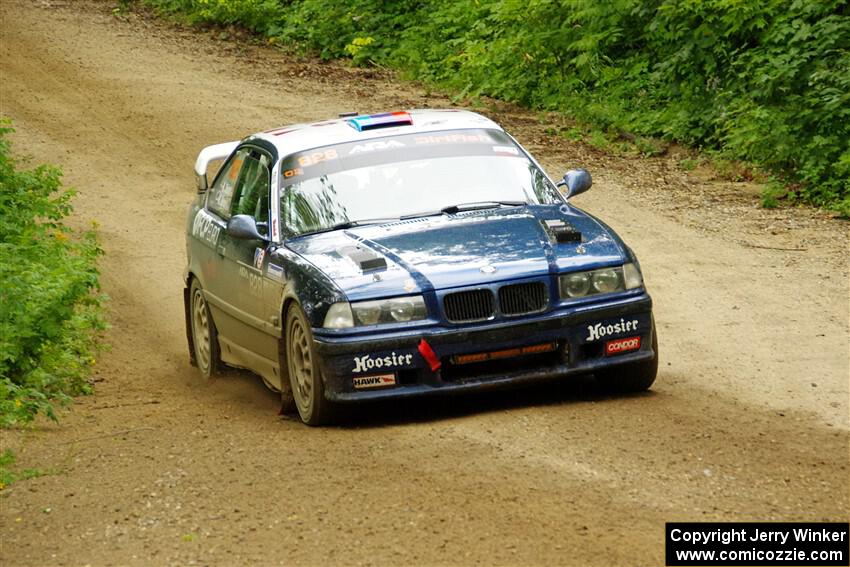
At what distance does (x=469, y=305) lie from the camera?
7.95m

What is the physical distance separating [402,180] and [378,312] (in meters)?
1.54

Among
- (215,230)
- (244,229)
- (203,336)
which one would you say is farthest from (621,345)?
(203,336)

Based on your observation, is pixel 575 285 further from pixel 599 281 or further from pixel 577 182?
pixel 577 182

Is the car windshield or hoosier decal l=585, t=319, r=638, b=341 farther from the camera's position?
the car windshield

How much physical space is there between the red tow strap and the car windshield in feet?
4.32

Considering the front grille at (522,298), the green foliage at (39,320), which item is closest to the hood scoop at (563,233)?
the front grille at (522,298)

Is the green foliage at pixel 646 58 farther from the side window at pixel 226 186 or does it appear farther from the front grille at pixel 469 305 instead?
the front grille at pixel 469 305

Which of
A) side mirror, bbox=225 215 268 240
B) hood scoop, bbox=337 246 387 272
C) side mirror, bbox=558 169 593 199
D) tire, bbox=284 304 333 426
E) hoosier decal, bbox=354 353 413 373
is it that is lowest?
tire, bbox=284 304 333 426

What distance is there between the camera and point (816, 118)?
15336 millimetres

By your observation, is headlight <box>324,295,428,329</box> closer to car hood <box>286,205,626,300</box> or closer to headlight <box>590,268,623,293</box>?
car hood <box>286,205,626,300</box>

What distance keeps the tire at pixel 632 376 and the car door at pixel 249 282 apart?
2.00m

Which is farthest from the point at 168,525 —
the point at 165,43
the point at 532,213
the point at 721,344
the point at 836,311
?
the point at 165,43

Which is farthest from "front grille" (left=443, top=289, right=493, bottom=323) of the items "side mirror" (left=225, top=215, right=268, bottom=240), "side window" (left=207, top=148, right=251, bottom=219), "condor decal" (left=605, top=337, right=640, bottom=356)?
"side window" (left=207, top=148, right=251, bottom=219)

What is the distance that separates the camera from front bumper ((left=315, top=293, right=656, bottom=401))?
7859 millimetres
